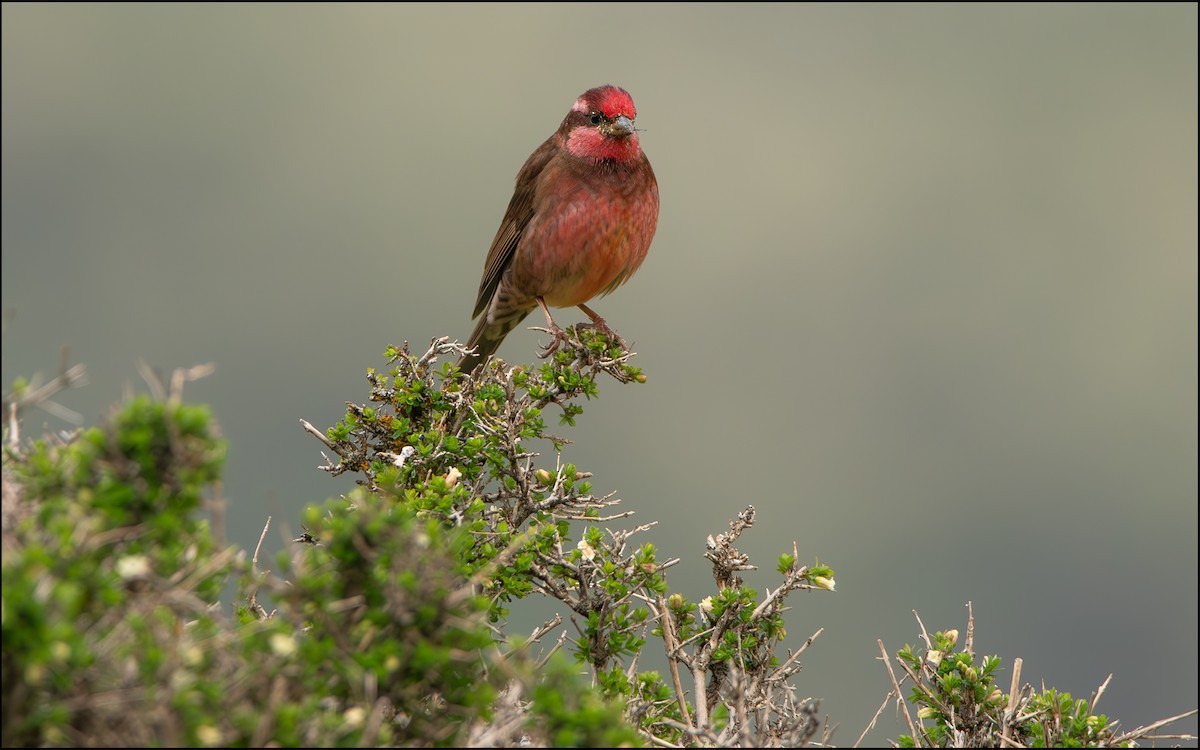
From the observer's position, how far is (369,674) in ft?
8.62

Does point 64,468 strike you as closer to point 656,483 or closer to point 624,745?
point 624,745

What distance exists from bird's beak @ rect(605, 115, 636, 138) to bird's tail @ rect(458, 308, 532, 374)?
1213mm

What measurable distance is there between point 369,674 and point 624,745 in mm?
531

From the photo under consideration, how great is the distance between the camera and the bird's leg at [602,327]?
6191mm

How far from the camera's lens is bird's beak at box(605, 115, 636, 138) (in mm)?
7613

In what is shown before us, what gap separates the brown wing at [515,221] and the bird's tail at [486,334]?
0.31 feet

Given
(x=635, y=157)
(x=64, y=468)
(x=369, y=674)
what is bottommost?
(x=369, y=674)

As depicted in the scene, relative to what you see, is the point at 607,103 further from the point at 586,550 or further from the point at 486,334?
the point at 586,550

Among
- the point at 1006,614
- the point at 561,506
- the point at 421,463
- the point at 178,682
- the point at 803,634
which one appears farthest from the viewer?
the point at 1006,614

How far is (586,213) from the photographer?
298 inches

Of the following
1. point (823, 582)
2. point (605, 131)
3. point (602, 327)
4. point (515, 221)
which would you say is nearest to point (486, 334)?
point (515, 221)

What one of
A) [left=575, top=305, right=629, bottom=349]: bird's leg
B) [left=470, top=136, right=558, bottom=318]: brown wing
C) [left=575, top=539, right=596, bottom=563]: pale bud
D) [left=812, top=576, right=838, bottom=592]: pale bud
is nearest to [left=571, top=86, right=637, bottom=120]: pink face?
[left=470, top=136, right=558, bottom=318]: brown wing

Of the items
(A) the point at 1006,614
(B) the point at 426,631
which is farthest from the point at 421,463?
(A) the point at 1006,614

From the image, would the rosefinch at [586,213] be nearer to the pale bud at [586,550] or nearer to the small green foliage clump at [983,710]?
the pale bud at [586,550]
